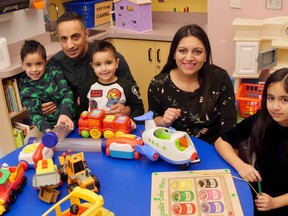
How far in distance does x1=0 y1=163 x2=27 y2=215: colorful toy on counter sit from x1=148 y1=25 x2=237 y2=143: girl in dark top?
2.15 ft

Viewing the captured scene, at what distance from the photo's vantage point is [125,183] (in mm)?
1226

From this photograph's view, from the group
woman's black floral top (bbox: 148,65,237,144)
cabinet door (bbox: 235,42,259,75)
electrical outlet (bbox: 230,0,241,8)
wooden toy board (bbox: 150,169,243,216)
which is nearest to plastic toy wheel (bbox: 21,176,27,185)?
wooden toy board (bbox: 150,169,243,216)

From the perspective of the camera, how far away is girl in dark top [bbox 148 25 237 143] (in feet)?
5.28

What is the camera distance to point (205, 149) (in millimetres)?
1410

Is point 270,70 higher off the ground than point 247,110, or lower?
higher

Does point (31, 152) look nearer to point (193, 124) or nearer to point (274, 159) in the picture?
point (193, 124)

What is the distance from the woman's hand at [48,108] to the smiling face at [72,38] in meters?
0.28

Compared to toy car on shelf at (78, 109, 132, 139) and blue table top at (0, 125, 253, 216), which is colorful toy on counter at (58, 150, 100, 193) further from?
toy car on shelf at (78, 109, 132, 139)

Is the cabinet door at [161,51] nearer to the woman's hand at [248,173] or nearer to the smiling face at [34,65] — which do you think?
the smiling face at [34,65]

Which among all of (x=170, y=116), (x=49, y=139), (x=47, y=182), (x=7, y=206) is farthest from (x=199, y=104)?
(x=7, y=206)

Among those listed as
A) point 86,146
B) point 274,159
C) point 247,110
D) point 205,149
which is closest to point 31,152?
point 86,146

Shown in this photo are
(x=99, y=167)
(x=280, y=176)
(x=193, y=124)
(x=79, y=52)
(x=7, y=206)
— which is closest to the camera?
(x=7, y=206)

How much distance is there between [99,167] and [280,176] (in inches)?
27.6

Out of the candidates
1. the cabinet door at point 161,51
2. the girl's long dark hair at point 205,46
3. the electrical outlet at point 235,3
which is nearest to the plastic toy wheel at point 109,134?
the girl's long dark hair at point 205,46
